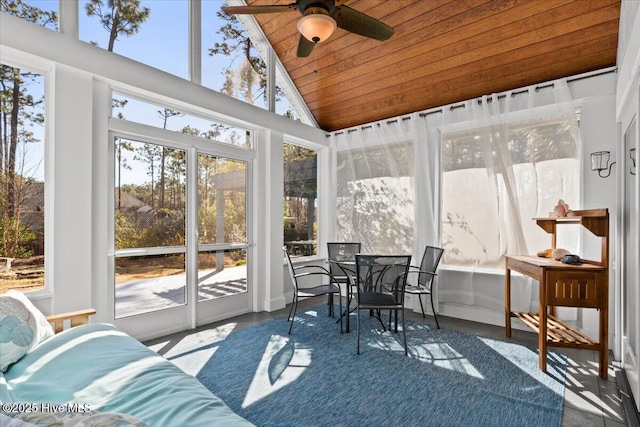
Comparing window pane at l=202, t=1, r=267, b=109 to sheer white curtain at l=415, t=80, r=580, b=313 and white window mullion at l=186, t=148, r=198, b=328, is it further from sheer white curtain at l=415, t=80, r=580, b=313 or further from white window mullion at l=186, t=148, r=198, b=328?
sheer white curtain at l=415, t=80, r=580, b=313

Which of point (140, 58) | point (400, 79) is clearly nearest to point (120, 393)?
point (140, 58)

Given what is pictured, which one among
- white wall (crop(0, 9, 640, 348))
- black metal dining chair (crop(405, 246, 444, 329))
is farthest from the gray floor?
white wall (crop(0, 9, 640, 348))

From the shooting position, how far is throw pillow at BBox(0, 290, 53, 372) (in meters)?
1.75

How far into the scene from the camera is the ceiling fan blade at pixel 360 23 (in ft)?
8.23

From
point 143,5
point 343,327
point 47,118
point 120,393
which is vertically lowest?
point 343,327

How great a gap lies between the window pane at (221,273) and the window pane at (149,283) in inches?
9.4

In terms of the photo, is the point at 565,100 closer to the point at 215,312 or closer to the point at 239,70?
the point at 239,70

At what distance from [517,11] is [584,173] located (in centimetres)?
171

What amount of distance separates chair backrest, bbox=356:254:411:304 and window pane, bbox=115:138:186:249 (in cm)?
202

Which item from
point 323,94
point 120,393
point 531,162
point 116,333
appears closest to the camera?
point 120,393

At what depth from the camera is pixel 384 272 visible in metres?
3.31

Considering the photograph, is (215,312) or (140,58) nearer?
(140,58)

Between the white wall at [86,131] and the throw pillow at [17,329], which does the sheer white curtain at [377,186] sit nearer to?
the white wall at [86,131]

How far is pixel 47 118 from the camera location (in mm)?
2760
